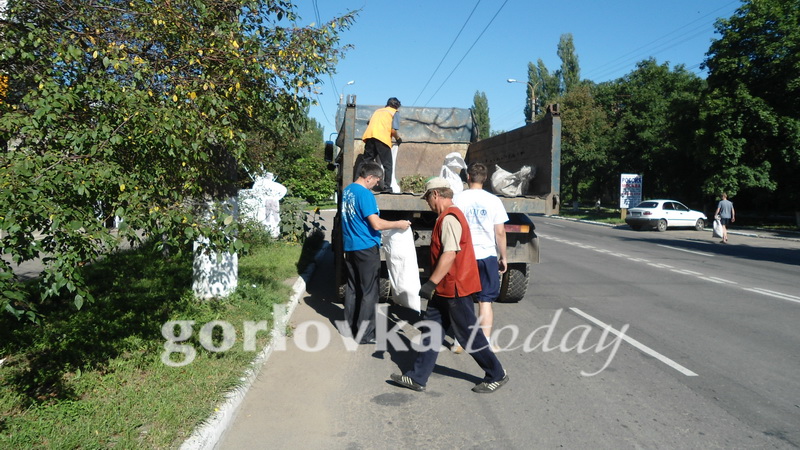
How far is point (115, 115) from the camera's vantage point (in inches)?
148

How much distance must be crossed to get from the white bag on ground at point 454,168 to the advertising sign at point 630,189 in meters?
29.6

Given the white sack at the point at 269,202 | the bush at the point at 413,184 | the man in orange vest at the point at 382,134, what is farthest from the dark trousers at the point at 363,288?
the white sack at the point at 269,202

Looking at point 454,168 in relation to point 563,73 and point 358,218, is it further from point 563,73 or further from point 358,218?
point 563,73

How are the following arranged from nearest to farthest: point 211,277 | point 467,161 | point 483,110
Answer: point 211,277, point 467,161, point 483,110

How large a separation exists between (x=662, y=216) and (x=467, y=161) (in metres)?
21.0

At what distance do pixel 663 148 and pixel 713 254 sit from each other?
73.4 ft

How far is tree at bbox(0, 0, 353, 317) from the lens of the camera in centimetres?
324

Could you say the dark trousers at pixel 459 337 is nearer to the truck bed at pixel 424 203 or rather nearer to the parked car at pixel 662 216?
the truck bed at pixel 424 203

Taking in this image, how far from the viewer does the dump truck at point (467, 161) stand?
288 inches

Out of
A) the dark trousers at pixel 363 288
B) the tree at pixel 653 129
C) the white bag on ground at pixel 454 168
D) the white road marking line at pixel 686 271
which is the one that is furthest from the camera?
the tree at pixel 653 129

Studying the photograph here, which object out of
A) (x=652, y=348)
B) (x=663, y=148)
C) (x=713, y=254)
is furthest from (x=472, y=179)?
(x=663, y=148)

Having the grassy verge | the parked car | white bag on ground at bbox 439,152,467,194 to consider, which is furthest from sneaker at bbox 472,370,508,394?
the parked car

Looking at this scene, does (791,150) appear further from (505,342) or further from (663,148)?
(505,342)

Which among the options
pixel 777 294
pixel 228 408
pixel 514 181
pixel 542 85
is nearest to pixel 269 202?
pixel 514 181
